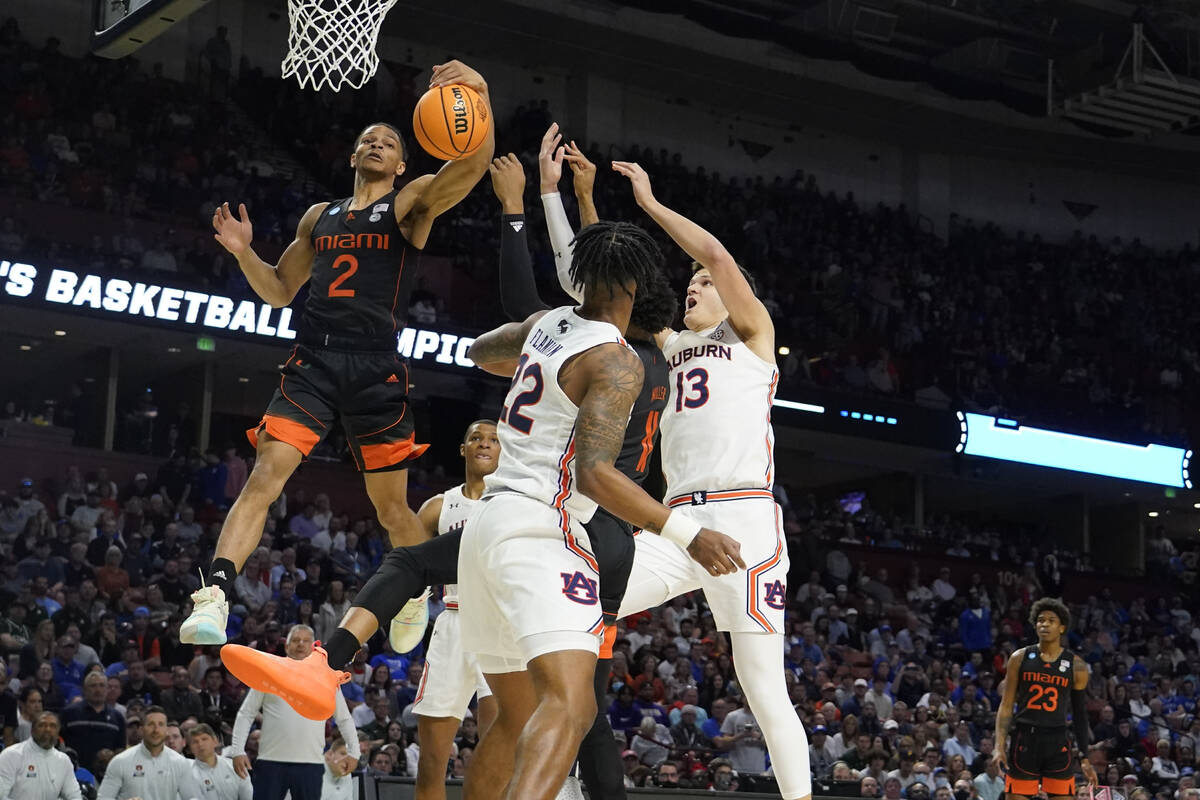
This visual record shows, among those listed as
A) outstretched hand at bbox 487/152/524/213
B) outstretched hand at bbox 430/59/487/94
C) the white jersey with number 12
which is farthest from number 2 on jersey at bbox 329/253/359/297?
the white jersey with number 12

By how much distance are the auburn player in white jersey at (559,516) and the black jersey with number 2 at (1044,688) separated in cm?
675

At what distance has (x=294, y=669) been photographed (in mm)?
5230

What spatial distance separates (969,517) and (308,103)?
1636cm

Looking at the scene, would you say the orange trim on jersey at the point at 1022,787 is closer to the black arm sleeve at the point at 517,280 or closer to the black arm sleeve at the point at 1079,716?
the black arm sleeve at the point at 1079,716

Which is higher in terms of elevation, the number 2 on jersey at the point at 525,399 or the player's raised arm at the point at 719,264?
the player's raised arm at the point at 719,264

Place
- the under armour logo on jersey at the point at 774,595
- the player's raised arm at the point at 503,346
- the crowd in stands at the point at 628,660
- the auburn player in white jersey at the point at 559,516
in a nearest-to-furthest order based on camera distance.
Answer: the auburn player in white jersey at the point at 559,516 → the player's raised arm at the point at 503,346 → the under armour logo on jersey at the point at 774,595 → the crowd in stands at the point at 628,660

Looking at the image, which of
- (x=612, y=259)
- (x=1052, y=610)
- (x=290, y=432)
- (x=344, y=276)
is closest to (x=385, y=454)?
(x=290, y=432)

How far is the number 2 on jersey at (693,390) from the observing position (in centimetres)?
653

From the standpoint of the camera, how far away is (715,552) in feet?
15.7

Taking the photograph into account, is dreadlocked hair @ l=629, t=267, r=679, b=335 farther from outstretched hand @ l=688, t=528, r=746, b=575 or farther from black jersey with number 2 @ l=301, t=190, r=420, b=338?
black jersey with number 2 @ l=301, t=190, r=420, b=338

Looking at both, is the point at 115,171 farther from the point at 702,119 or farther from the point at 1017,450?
the point at 1017,450

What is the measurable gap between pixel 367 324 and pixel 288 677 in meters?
2.01

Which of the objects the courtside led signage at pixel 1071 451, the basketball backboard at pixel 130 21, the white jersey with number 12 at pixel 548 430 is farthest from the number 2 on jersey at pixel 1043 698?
the courtside led signage at pixel 1071 451

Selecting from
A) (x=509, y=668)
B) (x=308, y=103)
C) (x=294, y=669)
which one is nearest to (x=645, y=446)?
(x=509, y=668)
